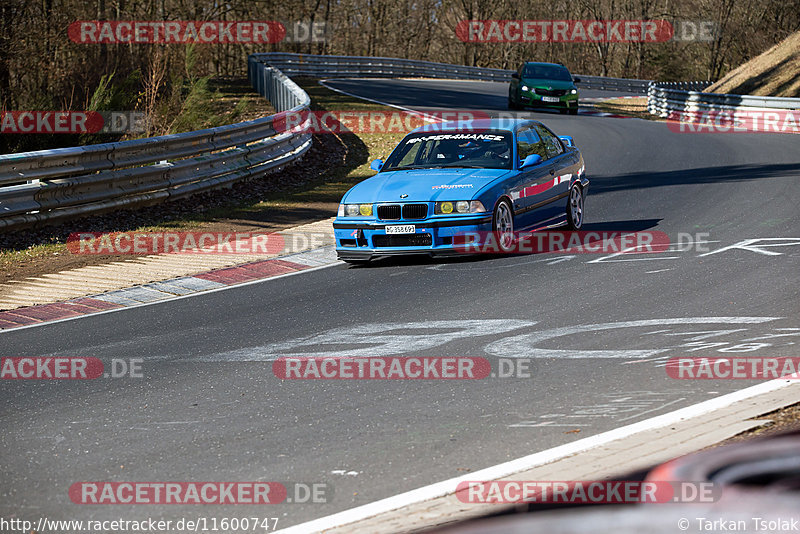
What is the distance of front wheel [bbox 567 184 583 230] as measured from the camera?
1257 centimetres

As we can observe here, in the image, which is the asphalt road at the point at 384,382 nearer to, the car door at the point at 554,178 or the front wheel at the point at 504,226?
the front wheel at the point at 504,226

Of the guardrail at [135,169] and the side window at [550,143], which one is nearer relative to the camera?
the guardrail at [135,169]

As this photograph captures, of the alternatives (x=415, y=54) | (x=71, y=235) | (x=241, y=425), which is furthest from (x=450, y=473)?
(x=415, y=54)

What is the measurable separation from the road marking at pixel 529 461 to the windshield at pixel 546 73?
91.0 feet

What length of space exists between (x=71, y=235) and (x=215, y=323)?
16.2 ft

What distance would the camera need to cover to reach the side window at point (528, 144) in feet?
39.0

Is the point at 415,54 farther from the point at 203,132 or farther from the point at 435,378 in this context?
the point at 435,378

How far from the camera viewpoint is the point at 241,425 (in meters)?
5.76

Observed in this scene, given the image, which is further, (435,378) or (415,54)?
(415,54)
